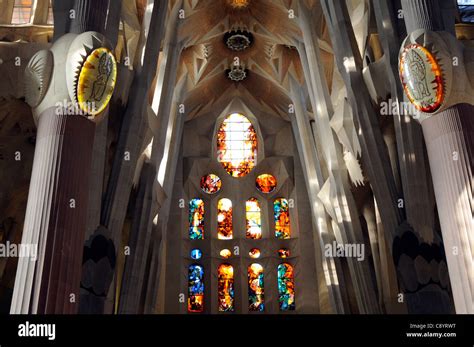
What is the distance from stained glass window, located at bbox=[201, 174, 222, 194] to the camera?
27.1m

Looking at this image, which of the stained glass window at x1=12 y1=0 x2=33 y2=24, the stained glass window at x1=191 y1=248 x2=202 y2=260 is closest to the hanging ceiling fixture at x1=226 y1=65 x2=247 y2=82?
the stained glass window at x1=191 y1=248 x2=202 y2=260

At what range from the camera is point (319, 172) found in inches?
891

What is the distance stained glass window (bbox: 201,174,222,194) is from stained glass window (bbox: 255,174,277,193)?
1.79 meters

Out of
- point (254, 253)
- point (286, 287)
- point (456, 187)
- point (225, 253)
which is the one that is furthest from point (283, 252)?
point (456, 187)

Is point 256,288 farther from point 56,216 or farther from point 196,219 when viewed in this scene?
point 56,216

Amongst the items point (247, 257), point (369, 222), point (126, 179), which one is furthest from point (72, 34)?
point (247, 257)

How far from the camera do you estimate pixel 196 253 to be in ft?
83.8

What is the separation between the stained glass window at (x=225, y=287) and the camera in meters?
24.8

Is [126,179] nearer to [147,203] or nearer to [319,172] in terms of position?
[147,203]

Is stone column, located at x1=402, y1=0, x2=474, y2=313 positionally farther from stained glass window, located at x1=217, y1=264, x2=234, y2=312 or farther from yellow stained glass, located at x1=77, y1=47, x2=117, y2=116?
stained glass window, located at x1=217, y1=264, x2=234, y2=312

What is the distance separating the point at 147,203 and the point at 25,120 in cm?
422

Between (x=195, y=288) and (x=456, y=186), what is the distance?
17083 mm

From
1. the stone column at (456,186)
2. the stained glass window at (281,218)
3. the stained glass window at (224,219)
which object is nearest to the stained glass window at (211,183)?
the stained glass window at (224,219)

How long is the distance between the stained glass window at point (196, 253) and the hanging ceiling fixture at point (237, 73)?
8.10 metres
